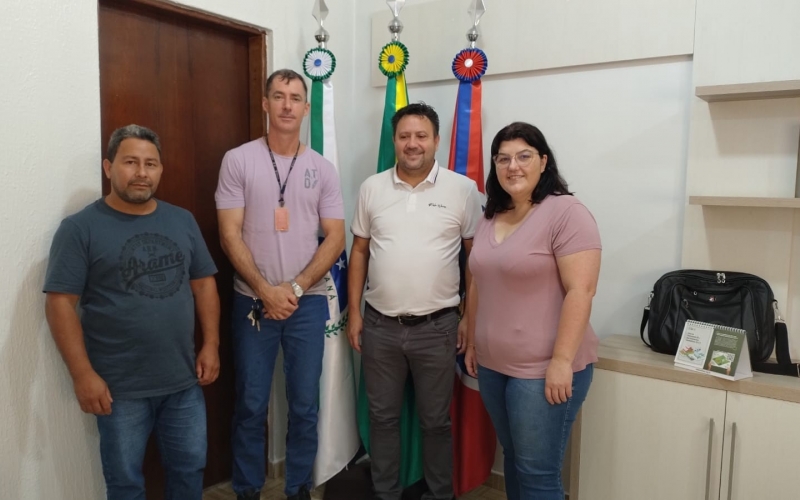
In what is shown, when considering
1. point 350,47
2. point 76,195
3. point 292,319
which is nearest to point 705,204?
point 292,319

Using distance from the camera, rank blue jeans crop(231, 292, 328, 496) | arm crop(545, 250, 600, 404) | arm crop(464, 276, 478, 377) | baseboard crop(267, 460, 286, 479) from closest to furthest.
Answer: arm crop(545, 250, 600, 404) → arm crop(464, 276, 478, 377) → blue jeans crop(231, 292, 328, 496) → baseboard crop(267, 460, 286, 479)

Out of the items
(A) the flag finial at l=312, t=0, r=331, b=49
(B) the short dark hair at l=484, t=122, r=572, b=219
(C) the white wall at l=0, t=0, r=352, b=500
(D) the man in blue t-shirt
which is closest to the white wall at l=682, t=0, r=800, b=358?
(B) the short dark hair at l=484, t=122, r=572, b=219

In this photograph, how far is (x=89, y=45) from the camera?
78.2 inches

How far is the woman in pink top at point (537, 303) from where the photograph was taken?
1.72 metres

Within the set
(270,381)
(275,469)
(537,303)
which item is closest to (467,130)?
(537,303)

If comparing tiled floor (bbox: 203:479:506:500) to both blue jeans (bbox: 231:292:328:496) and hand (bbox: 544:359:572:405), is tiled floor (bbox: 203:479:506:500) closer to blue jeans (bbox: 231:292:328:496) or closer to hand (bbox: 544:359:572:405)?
blue jeans (bbox: 231:292:328:496)

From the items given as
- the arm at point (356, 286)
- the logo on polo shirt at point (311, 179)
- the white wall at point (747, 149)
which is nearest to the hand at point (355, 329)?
the arm at point (356, 286)

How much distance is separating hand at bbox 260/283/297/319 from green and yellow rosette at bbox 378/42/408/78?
1.09 metres

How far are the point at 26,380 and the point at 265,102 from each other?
124 cm

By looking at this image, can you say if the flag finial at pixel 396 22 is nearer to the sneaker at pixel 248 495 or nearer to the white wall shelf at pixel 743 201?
the white wall shelf at pixel 743 201

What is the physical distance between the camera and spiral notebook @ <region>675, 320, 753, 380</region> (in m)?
1.91

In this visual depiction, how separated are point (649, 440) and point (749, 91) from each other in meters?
1.20

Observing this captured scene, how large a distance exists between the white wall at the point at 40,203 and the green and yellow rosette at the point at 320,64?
0.89 metres

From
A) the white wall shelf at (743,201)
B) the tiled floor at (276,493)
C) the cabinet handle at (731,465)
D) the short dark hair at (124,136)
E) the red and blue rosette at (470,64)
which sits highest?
the red and blue rosette at (470,64)
